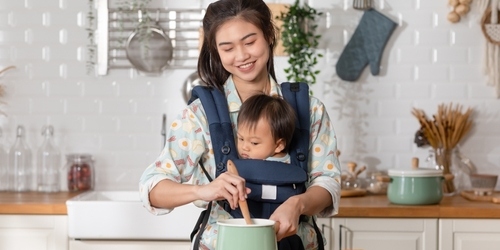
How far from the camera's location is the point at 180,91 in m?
4.42

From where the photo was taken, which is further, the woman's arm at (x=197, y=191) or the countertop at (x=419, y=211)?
the countertop at (x=419, y=211)

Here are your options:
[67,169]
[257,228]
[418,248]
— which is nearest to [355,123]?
[418,248]

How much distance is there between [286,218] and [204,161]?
33 cm

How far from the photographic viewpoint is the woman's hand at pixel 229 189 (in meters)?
1.84

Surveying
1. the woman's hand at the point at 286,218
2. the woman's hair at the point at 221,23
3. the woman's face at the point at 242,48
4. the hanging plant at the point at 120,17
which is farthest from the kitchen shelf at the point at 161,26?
the woman's hand at the point at 286,218

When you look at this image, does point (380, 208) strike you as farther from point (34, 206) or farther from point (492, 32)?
point (34, 206)

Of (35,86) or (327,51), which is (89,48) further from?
(327,51)

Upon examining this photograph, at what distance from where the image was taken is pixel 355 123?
14.4 ft

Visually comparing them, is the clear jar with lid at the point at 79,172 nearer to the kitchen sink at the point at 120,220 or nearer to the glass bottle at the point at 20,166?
the glass bottle at the point at 20,166

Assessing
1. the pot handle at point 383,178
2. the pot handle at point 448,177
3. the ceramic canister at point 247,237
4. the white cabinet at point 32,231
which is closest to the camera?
the ceramic canister at point 247,237

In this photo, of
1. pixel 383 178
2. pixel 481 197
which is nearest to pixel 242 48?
pixel 383 178

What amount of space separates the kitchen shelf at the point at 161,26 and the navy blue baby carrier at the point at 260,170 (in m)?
2.33

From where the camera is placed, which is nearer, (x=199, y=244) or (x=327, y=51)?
(x=199, y=244)

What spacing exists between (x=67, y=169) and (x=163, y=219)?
86 centimetres
